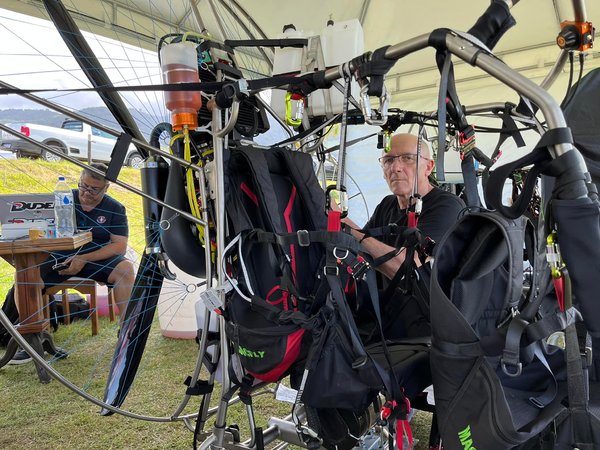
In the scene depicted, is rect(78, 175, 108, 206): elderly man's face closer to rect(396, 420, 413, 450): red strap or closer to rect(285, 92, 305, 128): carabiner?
rect(285, 92, 305, 128): carabiner

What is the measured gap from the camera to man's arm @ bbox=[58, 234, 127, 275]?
9.86ft

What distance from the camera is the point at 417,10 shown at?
350 centimetres

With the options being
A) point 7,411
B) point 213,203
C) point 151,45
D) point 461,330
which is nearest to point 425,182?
point 213,203

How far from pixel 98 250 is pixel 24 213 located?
0.56 m

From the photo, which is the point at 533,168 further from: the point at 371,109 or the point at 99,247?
the point at 99,247

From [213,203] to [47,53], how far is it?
82cm

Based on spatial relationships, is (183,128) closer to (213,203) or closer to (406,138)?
(213,203)

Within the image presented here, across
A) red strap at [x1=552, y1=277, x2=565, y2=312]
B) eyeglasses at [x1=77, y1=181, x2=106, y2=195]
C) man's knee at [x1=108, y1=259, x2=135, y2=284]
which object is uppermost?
eyeglasses at [x1=77, y1=181, x2=106, y2=195]

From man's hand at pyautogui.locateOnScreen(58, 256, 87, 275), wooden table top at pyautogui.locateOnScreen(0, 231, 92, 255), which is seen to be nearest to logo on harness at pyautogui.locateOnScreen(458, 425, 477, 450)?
wooden table top at pyautogui.locateOnScreen(0, 231, 92, 255)

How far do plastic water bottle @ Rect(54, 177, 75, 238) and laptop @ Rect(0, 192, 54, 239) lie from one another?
67 mm

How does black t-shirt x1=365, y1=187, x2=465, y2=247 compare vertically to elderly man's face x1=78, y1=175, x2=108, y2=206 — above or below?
below

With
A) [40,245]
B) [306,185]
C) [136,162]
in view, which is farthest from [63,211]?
[306,185]

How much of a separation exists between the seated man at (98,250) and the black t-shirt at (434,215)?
1942 mm

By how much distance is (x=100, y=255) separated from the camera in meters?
3.09
